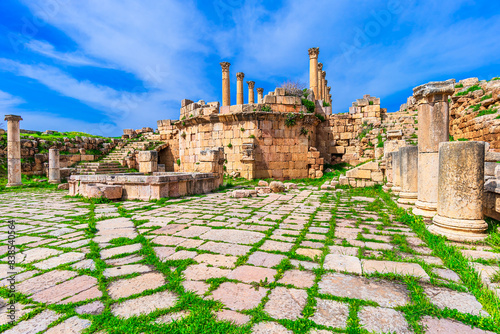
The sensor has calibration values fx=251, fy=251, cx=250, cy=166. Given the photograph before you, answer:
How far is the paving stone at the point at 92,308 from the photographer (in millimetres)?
2084

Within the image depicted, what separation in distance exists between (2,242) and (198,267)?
10.9 feet

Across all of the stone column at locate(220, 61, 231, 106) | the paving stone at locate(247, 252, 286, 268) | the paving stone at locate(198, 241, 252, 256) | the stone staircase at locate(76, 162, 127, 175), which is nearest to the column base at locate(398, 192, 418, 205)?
the paving stone at locate(247, 252, 286, 268)

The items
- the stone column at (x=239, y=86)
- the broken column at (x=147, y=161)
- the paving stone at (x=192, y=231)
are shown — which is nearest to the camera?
the paving stone at (x=192, y=231)

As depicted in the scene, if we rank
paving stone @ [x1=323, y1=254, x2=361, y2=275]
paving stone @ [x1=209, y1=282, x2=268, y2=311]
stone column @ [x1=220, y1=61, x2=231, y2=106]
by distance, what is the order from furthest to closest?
stone column @ [x1=220, y1=61, x2=231, y2=106] → paving stone @ [x1=323, y1=254, x2=361, y2=275] → paving stone @ [x1=209, y1=282, x2=268, y2=311]

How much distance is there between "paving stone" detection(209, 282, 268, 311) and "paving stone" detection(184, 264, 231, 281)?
21 cm

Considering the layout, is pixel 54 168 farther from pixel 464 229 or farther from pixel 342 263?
pixel 464 229

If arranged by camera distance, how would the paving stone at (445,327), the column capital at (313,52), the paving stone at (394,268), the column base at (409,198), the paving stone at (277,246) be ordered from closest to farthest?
the paving stone at (445,327), the paving stone at (394,268), the paving stone at (277,246), the column base at (409,198), the column capital at (313,52)

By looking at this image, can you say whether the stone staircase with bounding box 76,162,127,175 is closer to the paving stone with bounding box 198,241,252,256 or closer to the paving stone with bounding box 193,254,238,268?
the paving stone with bounding box 198,241,252,256

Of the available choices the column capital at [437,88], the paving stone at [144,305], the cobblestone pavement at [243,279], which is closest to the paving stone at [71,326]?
the cobblestone pavement at [243,279]

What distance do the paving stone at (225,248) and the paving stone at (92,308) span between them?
4.89 ft

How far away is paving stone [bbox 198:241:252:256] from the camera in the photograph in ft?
11.1

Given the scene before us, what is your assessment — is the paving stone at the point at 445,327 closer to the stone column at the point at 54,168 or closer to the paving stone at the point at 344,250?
the paving stone at the point at 344,250

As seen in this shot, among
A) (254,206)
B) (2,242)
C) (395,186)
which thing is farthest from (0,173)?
(395,186)

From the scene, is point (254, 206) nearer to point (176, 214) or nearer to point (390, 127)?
point (176, 214)
